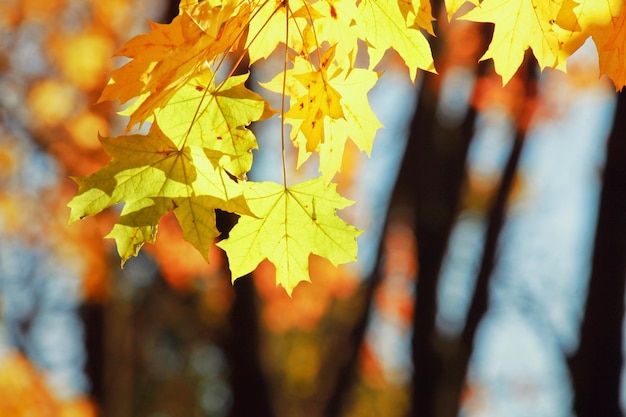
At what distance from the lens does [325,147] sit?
159 centimetres

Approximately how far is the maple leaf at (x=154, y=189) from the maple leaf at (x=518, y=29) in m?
0.67

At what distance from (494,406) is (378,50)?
1615 cm

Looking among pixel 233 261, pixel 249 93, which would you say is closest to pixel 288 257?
pixel 233 261

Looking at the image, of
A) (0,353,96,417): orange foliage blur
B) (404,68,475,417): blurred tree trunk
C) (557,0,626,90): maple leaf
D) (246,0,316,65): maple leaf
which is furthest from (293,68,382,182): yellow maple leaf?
(0,353,96,417): orange foliage blur

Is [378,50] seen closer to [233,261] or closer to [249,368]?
[233,261]

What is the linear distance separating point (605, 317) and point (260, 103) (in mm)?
3411

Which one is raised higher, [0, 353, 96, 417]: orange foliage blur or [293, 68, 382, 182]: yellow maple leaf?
[293, 68, 382, 182]: yellow maple leaf

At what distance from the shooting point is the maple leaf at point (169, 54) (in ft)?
3.87

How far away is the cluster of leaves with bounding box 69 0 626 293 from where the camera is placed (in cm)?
125

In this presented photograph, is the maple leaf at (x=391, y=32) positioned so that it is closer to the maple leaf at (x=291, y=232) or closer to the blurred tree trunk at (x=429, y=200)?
the maple leaf at (x=291, y=232)

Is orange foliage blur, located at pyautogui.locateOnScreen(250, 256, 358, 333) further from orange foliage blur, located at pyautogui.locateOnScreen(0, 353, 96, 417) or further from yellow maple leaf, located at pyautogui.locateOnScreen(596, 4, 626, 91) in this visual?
yellow maple leaf, located at pyautogui.locateOnScreen(596, 4, 626, 91)

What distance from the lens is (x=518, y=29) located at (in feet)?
4.67

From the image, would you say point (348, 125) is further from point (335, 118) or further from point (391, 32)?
point (391, 32)

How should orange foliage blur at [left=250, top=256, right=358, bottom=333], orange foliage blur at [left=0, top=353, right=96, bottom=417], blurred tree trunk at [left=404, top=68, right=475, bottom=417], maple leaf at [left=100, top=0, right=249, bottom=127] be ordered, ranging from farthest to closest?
orange foliage blur at [left=250, top=256, right=358, bottom=333]
orange foliage blur at [left=0, top=353, right=96, bottom=417]
blurred tree trunk at [left=404, top=68, right=475, bottom=417]
maple leaf at [left=100, top=0, right=249, bottom=127]
